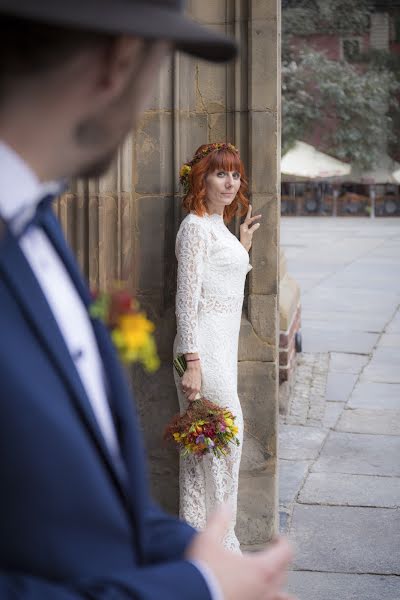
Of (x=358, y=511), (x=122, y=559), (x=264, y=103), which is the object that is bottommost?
(x=358, y=511)

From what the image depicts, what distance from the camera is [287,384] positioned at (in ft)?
28.7

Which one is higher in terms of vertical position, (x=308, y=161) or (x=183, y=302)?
A: (x=308, y=161)

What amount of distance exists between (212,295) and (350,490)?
226 cm

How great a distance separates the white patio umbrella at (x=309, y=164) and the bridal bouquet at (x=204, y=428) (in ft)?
109

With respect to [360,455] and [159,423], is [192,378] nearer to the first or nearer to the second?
[159,423]

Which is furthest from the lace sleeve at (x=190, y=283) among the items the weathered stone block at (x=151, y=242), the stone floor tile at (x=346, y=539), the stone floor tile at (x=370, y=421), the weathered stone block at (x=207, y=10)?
the stone floor tile at (x=370, y=421)

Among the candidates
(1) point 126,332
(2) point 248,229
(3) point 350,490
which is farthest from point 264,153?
(1) point 126,332

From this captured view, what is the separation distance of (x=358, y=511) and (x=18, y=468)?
5089 millimetres

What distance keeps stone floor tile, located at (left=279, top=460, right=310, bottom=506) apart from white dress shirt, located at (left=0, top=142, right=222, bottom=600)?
500 centimetres

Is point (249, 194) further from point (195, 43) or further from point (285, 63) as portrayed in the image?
point (285, 63)

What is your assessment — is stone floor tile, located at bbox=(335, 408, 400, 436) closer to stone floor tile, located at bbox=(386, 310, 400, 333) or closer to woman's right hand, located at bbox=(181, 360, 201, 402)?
woman's right hand, located at bbox=(181, 360, 201, 402)

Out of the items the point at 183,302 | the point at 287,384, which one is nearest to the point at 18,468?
the point at 183,302

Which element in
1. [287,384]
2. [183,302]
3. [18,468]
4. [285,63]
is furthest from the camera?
[285,63]

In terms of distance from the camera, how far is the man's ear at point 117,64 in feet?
3.61
